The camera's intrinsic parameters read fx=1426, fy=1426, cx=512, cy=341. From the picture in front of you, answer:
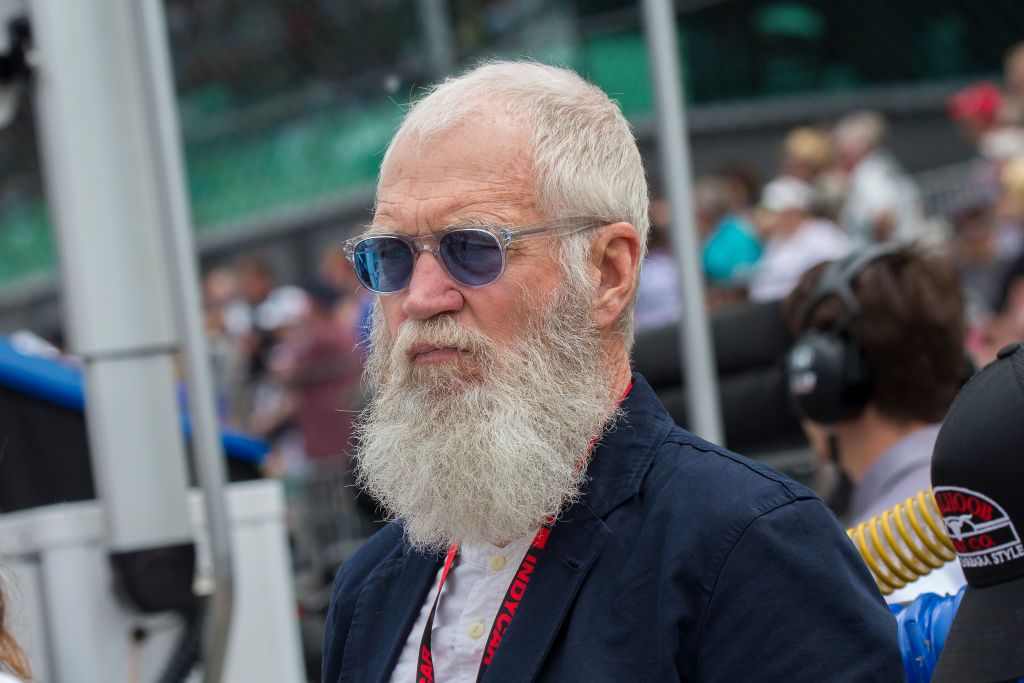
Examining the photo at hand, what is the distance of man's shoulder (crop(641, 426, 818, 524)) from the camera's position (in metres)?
1.80

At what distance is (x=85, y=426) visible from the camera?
427 cm

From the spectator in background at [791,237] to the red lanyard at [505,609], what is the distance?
5.29 meters

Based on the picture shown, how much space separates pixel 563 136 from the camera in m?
2.08

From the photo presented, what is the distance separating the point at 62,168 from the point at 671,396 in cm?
253

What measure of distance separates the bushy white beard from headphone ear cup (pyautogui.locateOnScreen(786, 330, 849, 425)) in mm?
1388

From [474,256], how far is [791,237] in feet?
19.4

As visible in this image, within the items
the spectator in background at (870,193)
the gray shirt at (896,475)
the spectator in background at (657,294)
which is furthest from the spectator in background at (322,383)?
the gray shirt at (896,475)

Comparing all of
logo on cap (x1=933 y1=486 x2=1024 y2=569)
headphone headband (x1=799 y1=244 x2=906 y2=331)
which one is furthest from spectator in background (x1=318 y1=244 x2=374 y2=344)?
logo on cap (x1=933 y1=486 x2=1024 y2=569)

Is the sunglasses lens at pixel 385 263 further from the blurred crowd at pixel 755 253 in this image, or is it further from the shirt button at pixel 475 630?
the blurred crowd at pixel 755 253

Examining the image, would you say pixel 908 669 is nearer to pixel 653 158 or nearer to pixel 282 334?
pixel 282 334

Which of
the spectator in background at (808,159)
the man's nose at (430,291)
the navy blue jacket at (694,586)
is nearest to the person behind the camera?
the navy blue jacket at (694,586)

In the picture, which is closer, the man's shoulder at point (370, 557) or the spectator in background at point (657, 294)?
the man's shoulder at point (370, 557)

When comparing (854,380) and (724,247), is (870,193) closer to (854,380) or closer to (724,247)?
(724,247)

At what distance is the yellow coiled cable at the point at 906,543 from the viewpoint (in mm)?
2156
